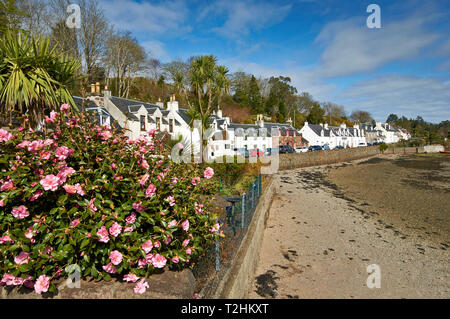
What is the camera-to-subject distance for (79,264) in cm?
272

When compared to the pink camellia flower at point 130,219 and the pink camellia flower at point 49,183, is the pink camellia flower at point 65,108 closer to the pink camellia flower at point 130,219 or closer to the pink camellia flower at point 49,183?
the pink camellia flower at point 49,183

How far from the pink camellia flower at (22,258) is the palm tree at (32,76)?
394 centimetres

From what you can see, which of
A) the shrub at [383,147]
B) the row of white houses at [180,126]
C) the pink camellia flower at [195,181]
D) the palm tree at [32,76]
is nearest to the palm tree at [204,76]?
the row of white houses at [180,126]

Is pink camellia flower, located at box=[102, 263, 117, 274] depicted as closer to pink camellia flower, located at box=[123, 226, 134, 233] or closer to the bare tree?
pink camellia flower, located at box=[123, 226, 134, 233]

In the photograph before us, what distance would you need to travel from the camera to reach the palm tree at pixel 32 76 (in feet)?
18.2

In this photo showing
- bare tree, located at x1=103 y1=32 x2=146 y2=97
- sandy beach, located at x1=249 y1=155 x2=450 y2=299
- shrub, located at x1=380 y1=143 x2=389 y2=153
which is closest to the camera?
sandy beach, located at x1=249 y1=155 x2=450 y2=299

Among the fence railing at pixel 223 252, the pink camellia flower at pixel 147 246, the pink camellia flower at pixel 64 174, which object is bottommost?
the fence railing at pixel 223 252

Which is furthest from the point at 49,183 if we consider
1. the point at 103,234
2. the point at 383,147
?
the point at 383,147

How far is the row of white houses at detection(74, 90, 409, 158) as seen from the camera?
21.9m

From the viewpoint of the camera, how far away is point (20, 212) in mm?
2527

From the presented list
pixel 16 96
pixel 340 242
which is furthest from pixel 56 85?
pixel 340 242

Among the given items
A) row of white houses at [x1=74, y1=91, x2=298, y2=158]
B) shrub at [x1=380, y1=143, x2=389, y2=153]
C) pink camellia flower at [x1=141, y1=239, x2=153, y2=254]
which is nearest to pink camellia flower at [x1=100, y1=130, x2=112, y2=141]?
pink camellia flower at [x1=141, y1=239, x2=153, y2=254]

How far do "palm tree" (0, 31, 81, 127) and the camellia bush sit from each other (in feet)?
10.9

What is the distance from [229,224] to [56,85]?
5.46 m
